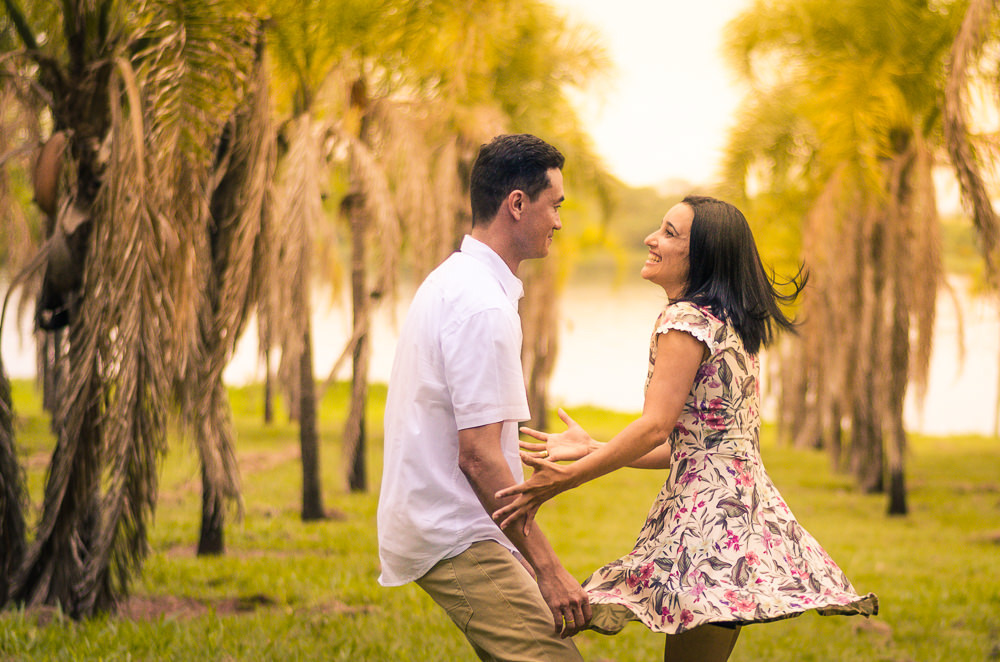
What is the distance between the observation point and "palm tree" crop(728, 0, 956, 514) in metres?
10.3

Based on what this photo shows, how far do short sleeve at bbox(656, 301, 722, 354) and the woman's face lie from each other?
0.16m

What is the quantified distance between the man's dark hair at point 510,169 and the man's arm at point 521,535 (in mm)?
692

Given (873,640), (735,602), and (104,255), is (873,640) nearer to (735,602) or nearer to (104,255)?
(735,602)

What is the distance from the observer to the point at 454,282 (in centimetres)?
251

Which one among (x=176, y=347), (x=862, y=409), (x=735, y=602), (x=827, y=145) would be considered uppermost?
(x=827, y=145)

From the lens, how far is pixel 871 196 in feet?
35.4

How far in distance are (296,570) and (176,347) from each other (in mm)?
2635

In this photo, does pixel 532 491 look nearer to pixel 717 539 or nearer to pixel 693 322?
pixel 717 539

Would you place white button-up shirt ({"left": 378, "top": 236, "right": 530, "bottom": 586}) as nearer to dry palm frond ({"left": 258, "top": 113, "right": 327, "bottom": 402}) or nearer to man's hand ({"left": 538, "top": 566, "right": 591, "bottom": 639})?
man's hand ({"left": 538, "top": 566, "right": 591, "bottom": 639})

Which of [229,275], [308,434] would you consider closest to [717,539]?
[229,275]

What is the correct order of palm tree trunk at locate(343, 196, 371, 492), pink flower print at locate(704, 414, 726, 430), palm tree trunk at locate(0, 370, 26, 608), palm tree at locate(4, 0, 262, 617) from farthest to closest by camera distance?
palm tree trunk at locate(343, 196, 371, 492), palm tree trunk at locate(0, 370, 26, 608), palm tree at locate(4, 0, 262, 617), pink flower print at locate(704, 414, 726, 430)

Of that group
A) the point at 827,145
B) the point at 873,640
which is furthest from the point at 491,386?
the point at 827,145

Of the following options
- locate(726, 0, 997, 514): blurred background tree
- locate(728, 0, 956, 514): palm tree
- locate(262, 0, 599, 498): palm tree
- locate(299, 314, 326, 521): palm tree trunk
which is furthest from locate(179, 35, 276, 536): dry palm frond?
locate(728, 0, 956, 514): palm tree

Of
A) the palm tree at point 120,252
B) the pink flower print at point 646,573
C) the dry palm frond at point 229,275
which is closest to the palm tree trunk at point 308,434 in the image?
the dry palm frond at point 229,275
